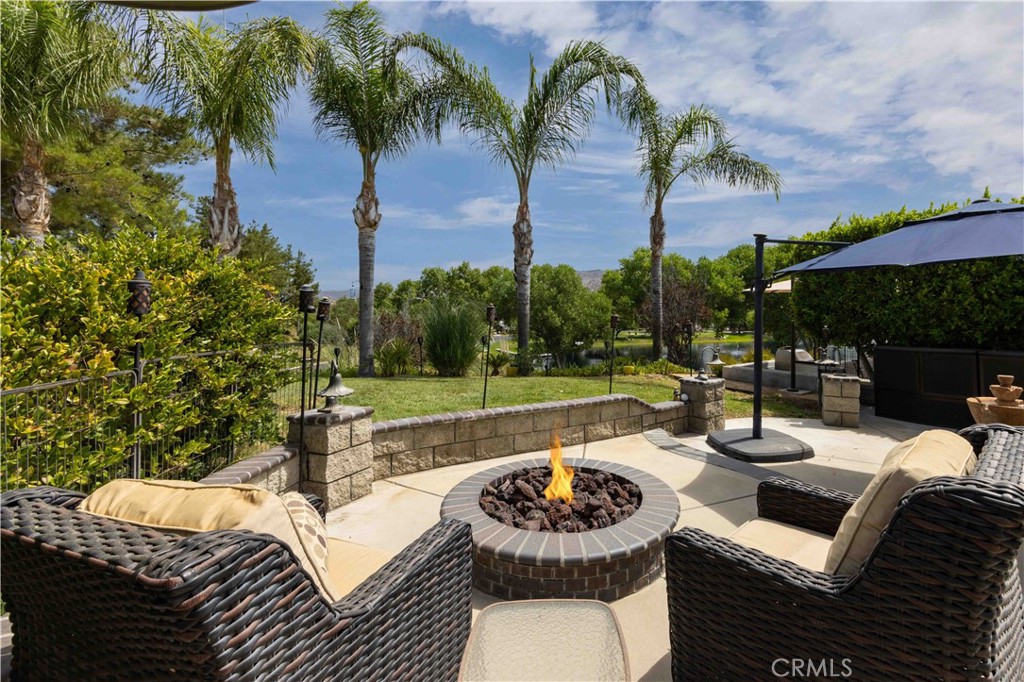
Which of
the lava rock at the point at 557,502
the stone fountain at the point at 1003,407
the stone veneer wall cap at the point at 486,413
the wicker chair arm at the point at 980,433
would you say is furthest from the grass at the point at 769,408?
the wicker chair arm at the point at 980,433

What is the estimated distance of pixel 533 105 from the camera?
→ 36.8ft

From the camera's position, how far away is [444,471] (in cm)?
471

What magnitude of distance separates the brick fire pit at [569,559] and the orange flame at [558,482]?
396 millimetres

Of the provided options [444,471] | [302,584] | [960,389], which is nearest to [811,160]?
[960,389]

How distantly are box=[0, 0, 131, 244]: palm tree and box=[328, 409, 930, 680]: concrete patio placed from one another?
8690 millimetres

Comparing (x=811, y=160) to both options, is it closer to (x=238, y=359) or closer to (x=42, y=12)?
(x=238, y=359)

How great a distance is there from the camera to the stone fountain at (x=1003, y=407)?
3852mm

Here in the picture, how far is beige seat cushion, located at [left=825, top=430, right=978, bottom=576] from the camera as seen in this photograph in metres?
1.51

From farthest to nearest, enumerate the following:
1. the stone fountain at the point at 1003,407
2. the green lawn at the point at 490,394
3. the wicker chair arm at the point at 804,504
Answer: the green lawn at the point at 490,394
the stone fountain at the point at 1003,407
the wicker chair arm at the point at 804,504

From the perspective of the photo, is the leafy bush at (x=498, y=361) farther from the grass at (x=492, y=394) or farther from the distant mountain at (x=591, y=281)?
the distant mountain at (x=591, y=281)

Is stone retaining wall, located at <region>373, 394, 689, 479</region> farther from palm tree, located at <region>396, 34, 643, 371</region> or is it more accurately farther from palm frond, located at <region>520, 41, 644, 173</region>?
palm frond, located at <region>520, 41, 644, 173</region>

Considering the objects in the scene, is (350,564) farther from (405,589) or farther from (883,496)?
(883,496)

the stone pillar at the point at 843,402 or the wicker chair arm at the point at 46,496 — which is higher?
the wicker chair arm at the point at 46,496

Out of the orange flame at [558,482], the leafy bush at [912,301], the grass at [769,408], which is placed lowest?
the grass at [769,408]
